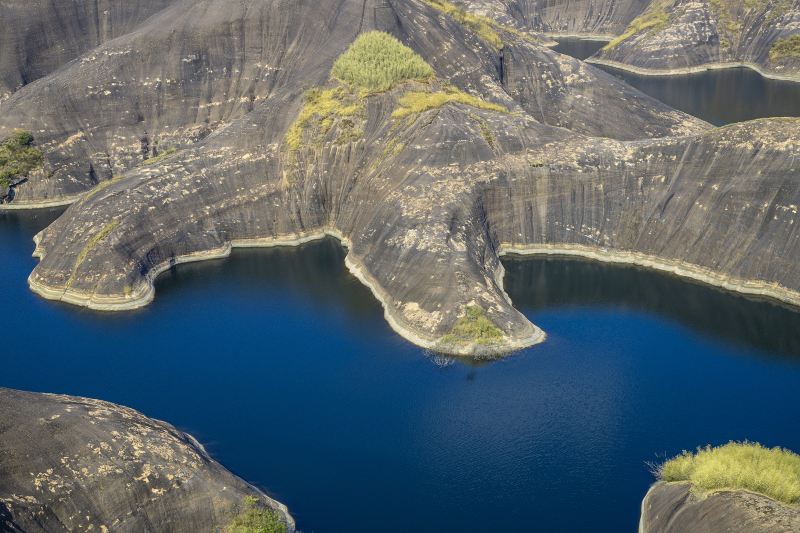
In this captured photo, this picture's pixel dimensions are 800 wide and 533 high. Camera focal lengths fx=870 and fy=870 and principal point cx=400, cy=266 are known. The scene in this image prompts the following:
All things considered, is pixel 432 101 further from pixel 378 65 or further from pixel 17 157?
→ pixel 17 157

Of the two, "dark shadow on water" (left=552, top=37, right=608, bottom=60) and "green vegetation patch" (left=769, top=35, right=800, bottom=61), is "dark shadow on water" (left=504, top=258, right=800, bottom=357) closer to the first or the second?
"green vegetation patch" (left=769, top=35, right=800, bottom=61)

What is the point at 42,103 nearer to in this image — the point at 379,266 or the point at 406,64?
the point at 406,64

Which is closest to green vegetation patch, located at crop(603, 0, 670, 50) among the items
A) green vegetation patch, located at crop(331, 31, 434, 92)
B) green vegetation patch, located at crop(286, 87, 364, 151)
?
green vegetation patch, located at crop(331, 31, 434, 92)

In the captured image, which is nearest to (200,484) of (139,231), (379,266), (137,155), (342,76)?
(379,266)

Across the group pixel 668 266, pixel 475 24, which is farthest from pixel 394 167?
pixel 475 24

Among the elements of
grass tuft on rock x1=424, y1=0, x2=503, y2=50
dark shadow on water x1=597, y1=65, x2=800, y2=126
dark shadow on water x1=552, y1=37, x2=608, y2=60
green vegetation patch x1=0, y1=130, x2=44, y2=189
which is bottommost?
green vegetation patch x1=0, y1=130, x2=44, y2=189

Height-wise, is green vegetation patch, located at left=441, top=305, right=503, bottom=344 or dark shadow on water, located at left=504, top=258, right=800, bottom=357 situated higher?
green vegetation patch, located at left=441, top=305, right=503, bottom=344
